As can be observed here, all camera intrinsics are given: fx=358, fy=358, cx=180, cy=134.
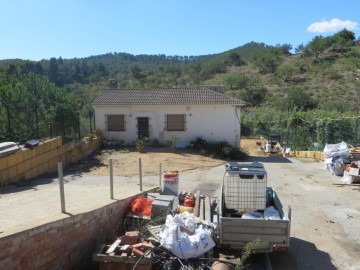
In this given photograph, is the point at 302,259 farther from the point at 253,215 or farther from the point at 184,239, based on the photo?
the point at 184,239

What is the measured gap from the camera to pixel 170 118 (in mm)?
24500

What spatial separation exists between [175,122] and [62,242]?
1895 centimetres

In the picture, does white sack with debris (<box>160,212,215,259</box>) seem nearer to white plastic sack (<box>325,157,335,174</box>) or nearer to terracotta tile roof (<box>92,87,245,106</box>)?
white plastic sack (<box>325,157,335,174</box>)

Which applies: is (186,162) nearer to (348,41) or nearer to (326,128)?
(326,128)

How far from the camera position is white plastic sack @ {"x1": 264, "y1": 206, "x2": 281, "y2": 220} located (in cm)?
747

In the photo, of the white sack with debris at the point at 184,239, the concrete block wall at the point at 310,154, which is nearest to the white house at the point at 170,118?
the concrete block wall at the point at 310,154

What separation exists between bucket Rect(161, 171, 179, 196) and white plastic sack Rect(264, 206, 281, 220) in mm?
2859

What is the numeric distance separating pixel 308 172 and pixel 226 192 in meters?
11.1

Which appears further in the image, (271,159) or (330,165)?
(271,159)

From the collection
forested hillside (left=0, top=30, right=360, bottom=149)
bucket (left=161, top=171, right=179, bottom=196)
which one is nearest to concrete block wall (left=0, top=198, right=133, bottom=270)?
bucket (left=161, top=171, right=179, bottom=196)

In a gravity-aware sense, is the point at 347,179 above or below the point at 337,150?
Answer: below

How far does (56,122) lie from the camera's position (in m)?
20.5

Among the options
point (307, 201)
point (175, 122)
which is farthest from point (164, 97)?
point (307, 201)

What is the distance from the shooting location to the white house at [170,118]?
24125 millimetres
